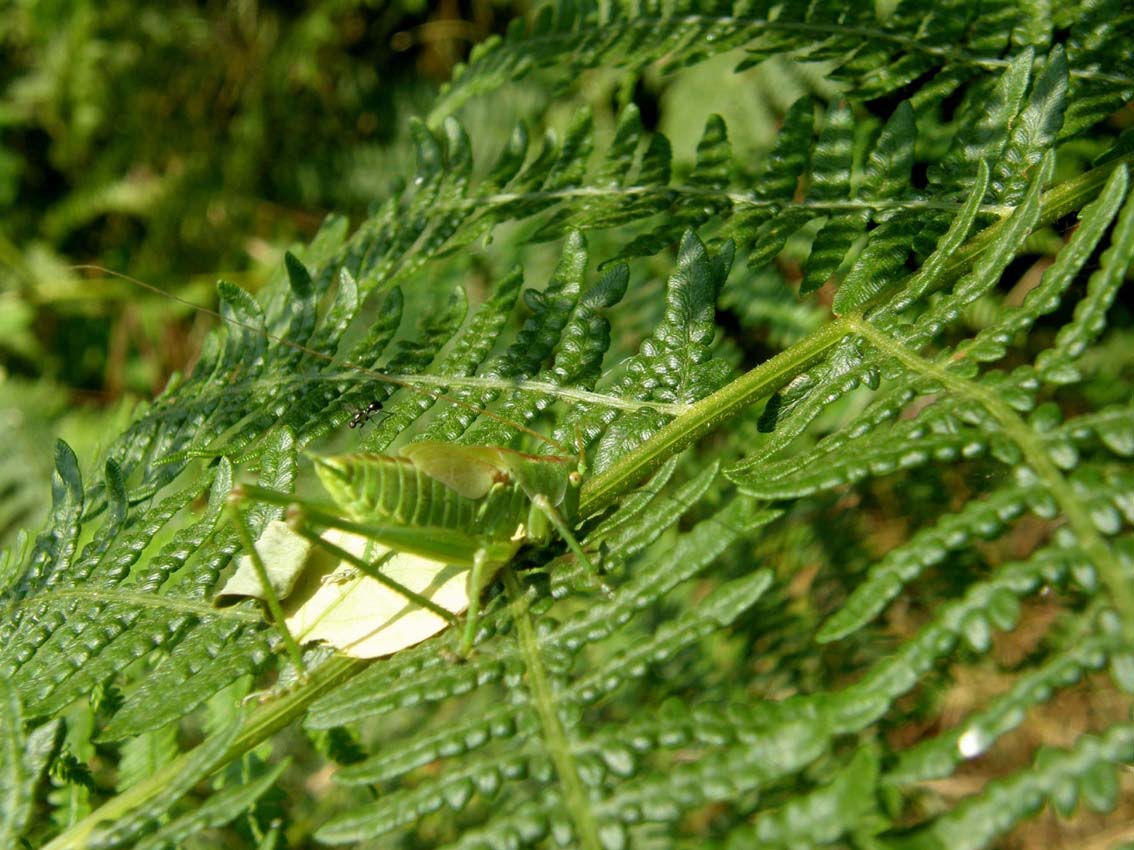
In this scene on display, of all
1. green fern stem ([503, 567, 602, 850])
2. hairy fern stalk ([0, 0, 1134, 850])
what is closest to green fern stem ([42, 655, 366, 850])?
hairy fern stalk ([0, 0, 1134, 850])

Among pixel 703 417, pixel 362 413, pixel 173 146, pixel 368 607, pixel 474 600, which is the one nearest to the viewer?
pixel 474 600

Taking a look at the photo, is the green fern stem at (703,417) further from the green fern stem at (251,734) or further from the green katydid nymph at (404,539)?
the green fern stem at (251,734)

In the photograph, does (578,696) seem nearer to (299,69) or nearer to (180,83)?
(299,69)

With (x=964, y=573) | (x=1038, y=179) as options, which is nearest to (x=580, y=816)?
(x=1038, y=179)

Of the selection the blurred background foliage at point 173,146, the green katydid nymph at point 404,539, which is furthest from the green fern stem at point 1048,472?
the blurred background foliage at point 173,146

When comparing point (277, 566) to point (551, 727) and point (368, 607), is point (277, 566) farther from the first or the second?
point (551, 727)

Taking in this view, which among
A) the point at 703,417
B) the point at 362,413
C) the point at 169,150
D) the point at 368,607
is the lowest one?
the point at 368,607

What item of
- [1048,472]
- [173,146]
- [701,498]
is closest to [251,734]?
[701,498]
